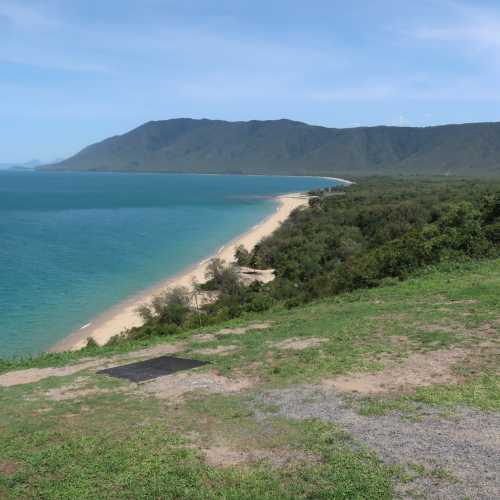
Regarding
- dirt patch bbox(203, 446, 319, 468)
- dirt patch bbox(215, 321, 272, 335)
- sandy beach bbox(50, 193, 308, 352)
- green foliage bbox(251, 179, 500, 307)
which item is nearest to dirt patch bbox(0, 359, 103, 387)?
dirt patch bbox(215, 321, 272, 335)

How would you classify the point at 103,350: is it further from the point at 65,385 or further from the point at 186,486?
the point at 186,486

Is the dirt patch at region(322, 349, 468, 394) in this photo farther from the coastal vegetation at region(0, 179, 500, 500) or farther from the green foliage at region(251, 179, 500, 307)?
the green foliage at region(251, 179, 500, 307)

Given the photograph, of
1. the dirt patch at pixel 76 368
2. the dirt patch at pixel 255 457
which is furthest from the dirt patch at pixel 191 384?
the dirt patch at pixel 255 457

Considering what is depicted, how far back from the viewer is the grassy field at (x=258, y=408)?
19.8 feet

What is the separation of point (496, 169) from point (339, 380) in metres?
210

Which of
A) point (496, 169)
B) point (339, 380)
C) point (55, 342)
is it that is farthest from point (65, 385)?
point (496, 169)

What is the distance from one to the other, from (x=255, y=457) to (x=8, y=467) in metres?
2.90

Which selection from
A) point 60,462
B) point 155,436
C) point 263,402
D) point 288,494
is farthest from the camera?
point 263,402

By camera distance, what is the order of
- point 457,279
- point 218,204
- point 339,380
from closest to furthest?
point 339,380
point 457,279
point 218,204

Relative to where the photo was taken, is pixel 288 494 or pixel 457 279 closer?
pixel 288 494

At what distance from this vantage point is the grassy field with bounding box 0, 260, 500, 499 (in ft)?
19.8

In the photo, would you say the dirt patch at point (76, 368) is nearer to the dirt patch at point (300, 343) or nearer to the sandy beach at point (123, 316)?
the dirt patch at point (300, 343)

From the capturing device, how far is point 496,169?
652ft

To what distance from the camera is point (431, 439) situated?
6688 millimetres
